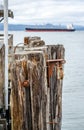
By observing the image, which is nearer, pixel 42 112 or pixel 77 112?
pixel 42 112

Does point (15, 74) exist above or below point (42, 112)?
above

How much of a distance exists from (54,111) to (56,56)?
58.3 inches

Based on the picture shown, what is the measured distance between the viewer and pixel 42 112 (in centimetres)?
786

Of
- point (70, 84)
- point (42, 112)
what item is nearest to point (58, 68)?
point (42, 112)

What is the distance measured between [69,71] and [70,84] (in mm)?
9497

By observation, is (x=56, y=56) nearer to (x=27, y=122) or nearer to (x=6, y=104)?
(x=6, y=104)

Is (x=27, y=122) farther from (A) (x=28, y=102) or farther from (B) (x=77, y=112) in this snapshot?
(B) (x=77, y=112)

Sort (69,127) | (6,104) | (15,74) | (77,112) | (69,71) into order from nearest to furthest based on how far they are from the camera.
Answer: (15,74) < (6,104) < (69,127) < (77,112) < (69,71)

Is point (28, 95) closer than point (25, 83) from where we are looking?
No

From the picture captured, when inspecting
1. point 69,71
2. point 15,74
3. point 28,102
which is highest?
point 15,74

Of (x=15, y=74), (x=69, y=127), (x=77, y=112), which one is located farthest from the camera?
(x=77, y=112)

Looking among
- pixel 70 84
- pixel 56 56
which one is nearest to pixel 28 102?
pixel 56 56

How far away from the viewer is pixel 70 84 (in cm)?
3709

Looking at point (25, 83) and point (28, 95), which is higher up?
point (25, 83)
